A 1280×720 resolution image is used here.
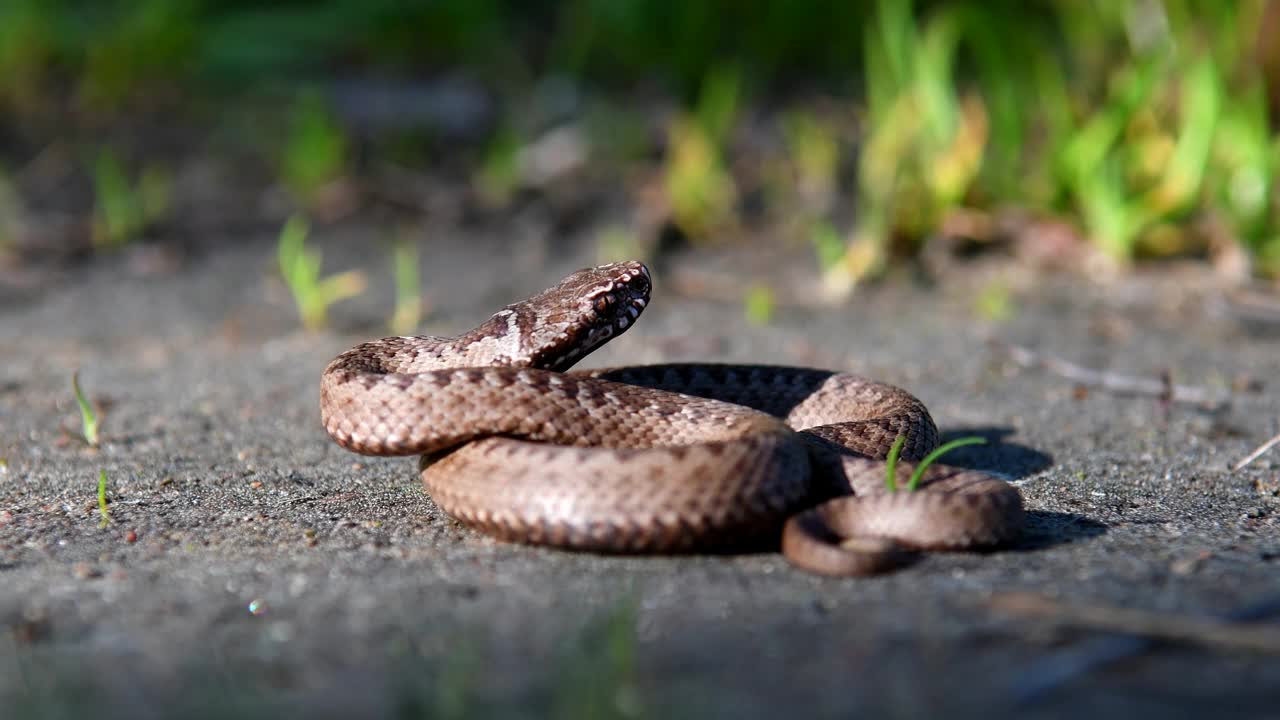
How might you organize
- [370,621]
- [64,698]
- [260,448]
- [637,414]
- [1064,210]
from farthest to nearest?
[1064,210] → [260,448] → [637,414] → [370,621] → [64,698]

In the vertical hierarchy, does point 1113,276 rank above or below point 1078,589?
above

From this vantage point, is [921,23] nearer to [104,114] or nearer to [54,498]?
[104,114]

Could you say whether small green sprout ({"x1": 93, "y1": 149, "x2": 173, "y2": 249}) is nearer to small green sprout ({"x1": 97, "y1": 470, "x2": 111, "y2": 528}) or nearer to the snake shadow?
small green sprout ({"x1": 97, "y1": 470, "x2": 111, "y2": 528})

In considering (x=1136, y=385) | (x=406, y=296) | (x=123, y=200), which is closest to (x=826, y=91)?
(x=406, y=296)

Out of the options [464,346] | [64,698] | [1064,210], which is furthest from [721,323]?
[64,698]

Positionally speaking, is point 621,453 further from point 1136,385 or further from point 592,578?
point 1136,385

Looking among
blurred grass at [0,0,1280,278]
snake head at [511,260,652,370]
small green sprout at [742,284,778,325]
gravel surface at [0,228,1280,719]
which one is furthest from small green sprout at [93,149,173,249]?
snake head at [511,260,652,370]
